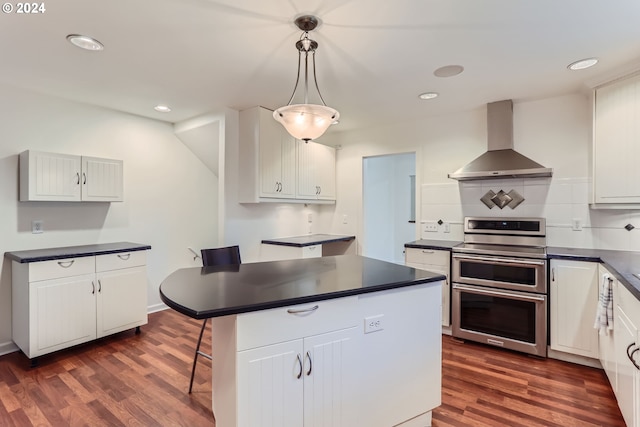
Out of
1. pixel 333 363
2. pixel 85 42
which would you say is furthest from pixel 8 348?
pixel 333 363

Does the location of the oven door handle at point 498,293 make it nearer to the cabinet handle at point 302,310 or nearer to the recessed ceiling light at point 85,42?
the cabinet handle at point 302,310

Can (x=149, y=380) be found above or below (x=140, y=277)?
below

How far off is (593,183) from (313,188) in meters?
2.88

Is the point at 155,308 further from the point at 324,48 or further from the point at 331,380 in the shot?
the point at 324,48

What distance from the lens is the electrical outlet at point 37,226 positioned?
3.03m

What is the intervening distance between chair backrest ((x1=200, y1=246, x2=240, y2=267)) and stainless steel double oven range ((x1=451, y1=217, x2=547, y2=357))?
2095 millimetres

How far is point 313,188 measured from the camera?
4305 mm

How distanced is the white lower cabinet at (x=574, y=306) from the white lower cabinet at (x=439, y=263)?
841 millimetres

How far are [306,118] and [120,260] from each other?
249 centimetres

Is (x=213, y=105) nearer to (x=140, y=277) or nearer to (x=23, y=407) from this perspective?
(x=140, y=277)

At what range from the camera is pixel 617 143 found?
2.58m

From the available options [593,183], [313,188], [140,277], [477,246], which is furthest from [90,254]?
[593,183]

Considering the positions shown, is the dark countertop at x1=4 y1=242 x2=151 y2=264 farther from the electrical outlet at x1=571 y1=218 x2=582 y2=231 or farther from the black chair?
the electrical outlet at x1=571 y1=218 x2=582 y2=231

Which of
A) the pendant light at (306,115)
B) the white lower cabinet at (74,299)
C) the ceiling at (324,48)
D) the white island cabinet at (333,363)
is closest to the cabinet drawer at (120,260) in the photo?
the white lower cabinet at (74,299)
